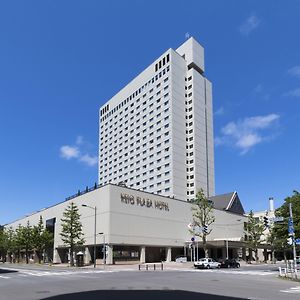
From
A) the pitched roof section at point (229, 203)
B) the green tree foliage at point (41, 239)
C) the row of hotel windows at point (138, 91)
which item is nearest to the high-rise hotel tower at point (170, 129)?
the row of hotel windows at point (138, 91)

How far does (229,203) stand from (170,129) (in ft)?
110

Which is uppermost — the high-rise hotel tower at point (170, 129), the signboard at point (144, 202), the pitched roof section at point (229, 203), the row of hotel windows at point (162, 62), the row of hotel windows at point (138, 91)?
the row of hotel windows at point (162, 62)

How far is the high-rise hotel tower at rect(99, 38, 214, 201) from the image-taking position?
425 feet

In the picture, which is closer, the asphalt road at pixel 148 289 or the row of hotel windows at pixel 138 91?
the asphalt road at pixel 148 289

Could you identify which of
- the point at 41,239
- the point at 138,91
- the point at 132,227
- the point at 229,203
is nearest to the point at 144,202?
the point at 132,227

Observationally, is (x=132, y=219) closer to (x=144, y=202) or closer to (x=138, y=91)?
(x=144, y=202)

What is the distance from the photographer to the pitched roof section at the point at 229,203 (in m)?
109

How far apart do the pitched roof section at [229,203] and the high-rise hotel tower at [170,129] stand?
1471 cm

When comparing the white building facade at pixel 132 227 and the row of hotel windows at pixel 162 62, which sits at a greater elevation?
A: the row of hotel windows at pixel 162 62

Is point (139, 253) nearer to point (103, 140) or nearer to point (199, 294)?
point (199, 294)

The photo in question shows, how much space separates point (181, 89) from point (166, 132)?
16.3m

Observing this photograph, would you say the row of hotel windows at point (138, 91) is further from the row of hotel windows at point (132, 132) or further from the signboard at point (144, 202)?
the signboard at point (144, 202)

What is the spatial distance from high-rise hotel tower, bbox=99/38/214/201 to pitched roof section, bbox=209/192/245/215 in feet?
48.3

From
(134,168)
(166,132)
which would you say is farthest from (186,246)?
(134,168)
